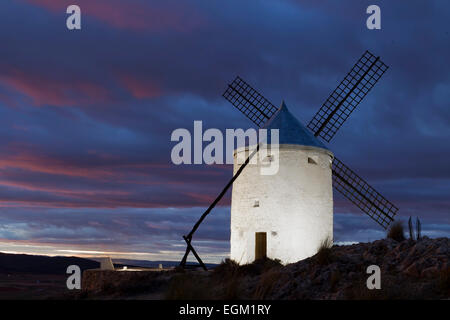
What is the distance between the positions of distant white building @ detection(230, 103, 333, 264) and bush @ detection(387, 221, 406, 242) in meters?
3.29

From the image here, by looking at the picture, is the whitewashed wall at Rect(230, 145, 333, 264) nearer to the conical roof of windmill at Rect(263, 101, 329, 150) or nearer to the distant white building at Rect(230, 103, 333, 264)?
the distant white building at Rect(230, 103, 333, 264)

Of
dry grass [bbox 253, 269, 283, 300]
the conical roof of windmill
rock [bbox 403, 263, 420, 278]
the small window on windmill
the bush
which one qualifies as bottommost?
dry grass [bbox 253, 269, 283, 300]

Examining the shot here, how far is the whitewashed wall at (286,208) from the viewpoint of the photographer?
19.0m

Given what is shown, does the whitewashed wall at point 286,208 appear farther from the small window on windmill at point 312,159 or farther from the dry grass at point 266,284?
the dry grass at point 266,284

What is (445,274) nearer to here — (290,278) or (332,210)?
(290,278)

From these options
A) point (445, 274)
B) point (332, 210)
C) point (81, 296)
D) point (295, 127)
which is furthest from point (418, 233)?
point (81, 296)

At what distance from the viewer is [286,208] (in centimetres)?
1908

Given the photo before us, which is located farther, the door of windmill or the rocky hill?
the door of windmill

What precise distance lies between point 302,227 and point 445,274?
7566mm

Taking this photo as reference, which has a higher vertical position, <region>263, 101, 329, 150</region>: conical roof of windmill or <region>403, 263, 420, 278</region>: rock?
<region>263, 101, 329, 150</region>: conical roof of windmill

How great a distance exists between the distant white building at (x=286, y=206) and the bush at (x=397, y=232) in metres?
3.29

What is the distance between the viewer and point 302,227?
63.1ft

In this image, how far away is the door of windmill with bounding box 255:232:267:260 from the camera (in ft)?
63.7

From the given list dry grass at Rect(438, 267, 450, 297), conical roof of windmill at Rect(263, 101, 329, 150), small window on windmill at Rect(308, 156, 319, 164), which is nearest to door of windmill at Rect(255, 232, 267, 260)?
small window on windmill at Rect(308, 156, 319, 164)
